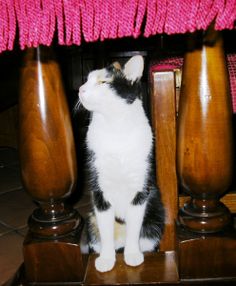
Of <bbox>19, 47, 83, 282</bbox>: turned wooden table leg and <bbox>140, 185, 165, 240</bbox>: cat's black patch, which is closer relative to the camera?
<bbox>19, 47, 83, 282</bbox>: turned wooden table leg

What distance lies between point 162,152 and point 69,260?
34 cm

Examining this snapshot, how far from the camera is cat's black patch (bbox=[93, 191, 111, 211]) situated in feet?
2.59

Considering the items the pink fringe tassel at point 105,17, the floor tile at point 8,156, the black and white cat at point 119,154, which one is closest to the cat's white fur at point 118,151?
the black and white cat at point 119,154

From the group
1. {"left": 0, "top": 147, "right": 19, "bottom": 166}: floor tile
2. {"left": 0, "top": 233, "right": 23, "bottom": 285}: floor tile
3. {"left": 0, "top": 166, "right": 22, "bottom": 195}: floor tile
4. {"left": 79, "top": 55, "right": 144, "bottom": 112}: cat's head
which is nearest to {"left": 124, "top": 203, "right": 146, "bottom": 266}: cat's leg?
{"left": 79, "top": 55, "right": 144, "bottom": 112}: cat's head

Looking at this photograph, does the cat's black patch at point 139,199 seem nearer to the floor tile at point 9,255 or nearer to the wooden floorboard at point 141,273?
the wooden floorboard at point 141,273

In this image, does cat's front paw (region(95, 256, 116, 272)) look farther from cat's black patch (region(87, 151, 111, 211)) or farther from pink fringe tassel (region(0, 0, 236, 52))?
pink fringe tassel (region(0, 0, 236, 52))

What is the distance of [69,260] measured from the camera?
2.34 ft

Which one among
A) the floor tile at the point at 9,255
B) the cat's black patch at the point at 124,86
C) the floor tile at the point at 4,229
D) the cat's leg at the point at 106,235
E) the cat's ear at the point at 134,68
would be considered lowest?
the floor tile at the point at 4,229

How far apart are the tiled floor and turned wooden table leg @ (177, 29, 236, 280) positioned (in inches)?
21.0

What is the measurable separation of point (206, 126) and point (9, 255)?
76 centimetres

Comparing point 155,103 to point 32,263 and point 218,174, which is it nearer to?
point 218,174

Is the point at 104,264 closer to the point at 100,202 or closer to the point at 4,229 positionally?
the point at 100,202

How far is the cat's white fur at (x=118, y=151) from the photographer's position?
2.41 ft

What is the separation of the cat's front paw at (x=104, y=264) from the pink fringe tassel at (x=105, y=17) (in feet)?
1.62
